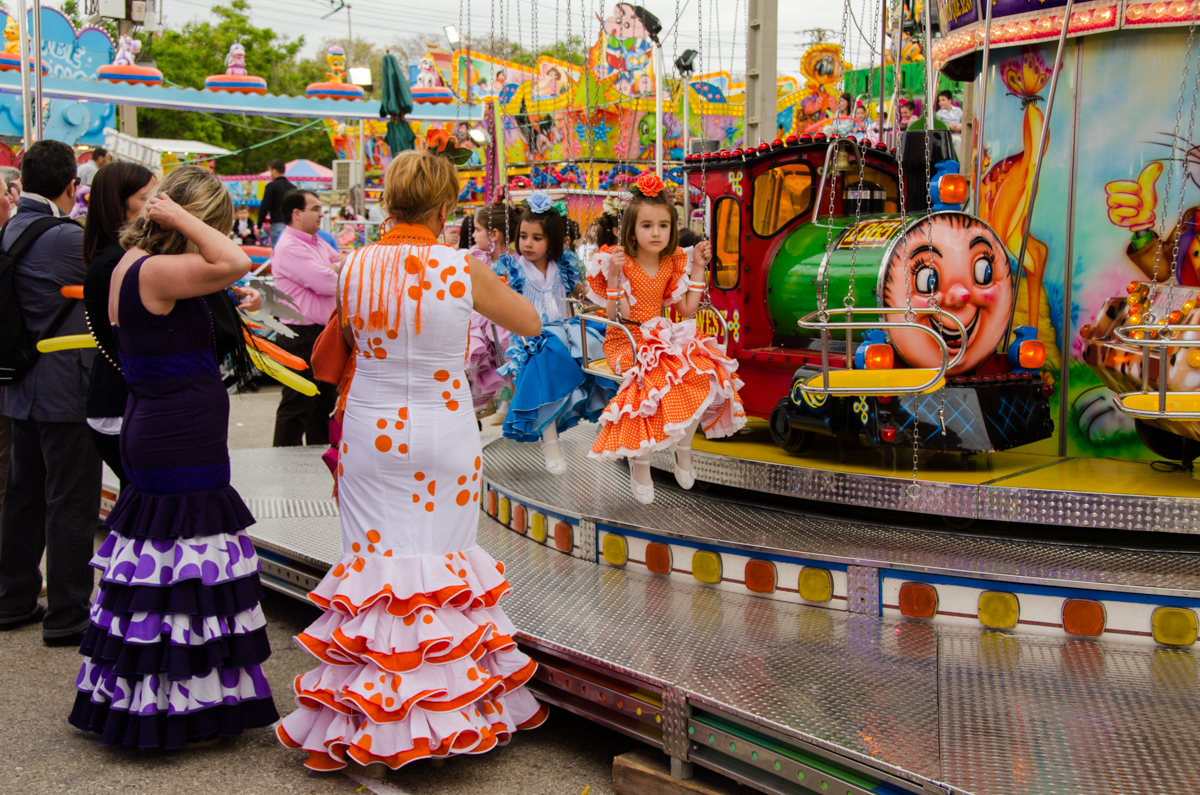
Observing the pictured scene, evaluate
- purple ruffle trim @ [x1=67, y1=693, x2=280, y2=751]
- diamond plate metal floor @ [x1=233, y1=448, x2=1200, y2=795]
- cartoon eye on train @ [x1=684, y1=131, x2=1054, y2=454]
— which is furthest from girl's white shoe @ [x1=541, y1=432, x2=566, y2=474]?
purple ruffle trim @ [x1=67, y1=693, x2=280, y2=751]

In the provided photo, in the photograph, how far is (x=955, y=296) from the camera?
479 centimetres

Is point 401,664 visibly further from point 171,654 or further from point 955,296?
point 955,296

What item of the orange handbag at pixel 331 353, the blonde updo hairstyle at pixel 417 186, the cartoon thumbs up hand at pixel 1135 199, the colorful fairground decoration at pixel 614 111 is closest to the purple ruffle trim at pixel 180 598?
the orange handbag at pixel 331 353

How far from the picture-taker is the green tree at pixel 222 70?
1547 inches

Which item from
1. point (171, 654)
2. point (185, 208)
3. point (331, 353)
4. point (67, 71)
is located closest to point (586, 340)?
point (331, 353)

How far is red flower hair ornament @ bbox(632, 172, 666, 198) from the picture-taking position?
4.63 m

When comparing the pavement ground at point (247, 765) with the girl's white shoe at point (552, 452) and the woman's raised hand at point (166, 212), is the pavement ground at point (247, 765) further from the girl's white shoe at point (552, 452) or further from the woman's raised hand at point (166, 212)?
the woman's raised hand at point (166, 212)

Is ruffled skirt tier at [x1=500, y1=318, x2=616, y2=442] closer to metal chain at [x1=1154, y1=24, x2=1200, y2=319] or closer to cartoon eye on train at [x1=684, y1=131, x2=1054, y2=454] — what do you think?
cartoon eye on train at [x1=684, y1=131, x2=1054, y2=454]

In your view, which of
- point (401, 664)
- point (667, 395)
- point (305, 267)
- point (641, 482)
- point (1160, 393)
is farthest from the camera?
point (305, 267)

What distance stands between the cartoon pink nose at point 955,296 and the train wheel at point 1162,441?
1.06 m

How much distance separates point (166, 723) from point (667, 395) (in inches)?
91.0

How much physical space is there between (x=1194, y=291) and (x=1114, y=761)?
2.39 m

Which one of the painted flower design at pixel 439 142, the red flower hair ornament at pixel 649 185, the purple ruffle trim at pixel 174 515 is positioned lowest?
the purple ruffle trim at pixel 174 515

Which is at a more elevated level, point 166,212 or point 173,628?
point 166,212
